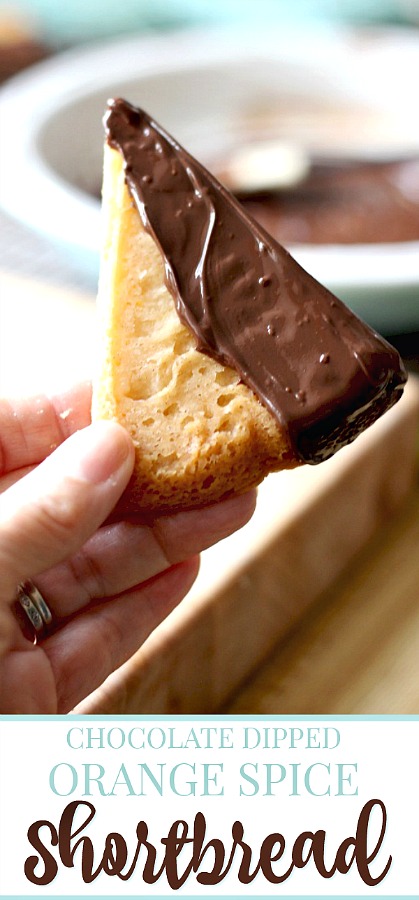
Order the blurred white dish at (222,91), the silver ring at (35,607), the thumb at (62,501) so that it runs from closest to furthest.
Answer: the thumb at (62,501)
the silver ring at (35,607)
the blurred white dish at (222,91)

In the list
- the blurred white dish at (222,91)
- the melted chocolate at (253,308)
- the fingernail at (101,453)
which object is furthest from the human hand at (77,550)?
the blurred white dish at (222,91)

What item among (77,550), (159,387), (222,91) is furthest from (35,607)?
(222,91)

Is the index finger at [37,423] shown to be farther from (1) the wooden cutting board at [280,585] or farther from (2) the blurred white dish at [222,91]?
(2) the blurred white dish at [222,91]

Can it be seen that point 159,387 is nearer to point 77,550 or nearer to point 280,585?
point 77,550

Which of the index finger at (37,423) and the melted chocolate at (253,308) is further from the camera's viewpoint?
the index finger at (37,423)

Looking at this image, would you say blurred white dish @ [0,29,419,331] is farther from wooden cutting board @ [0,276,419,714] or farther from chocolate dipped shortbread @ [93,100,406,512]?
chocolate dipped shortbread @ [93,100,406,512]

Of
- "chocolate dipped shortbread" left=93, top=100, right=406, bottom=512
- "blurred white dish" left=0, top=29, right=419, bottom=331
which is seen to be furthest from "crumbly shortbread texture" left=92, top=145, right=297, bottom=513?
"blurred white dish" left=0, top=29, right=419, bottom=331
